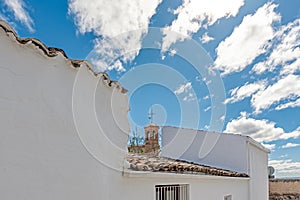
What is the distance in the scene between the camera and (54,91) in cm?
382

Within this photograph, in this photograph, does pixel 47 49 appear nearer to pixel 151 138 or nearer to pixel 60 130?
pixel 60 130

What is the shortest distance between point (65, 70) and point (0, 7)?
2063 millimetres

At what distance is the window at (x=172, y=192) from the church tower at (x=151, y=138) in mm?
8540

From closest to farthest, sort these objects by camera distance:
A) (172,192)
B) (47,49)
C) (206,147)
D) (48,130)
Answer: (48,130) → (47,49) → (172,192) → (206,147)

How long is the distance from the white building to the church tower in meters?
10.4

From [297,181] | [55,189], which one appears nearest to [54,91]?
[55,189]

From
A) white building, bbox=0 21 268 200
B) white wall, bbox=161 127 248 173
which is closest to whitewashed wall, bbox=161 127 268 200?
white wall, bbox=161 127 248 173

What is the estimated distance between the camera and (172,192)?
801 cm

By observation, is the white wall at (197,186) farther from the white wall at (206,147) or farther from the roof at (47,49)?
the roof at (47,49)

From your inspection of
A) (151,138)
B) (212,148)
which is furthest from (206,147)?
(151,138)

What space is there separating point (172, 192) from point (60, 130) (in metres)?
5.08

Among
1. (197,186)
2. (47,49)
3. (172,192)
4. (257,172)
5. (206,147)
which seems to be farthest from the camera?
(257,172)

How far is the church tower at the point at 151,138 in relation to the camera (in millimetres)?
17248

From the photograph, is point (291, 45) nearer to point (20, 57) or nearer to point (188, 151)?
point (188, 151)
